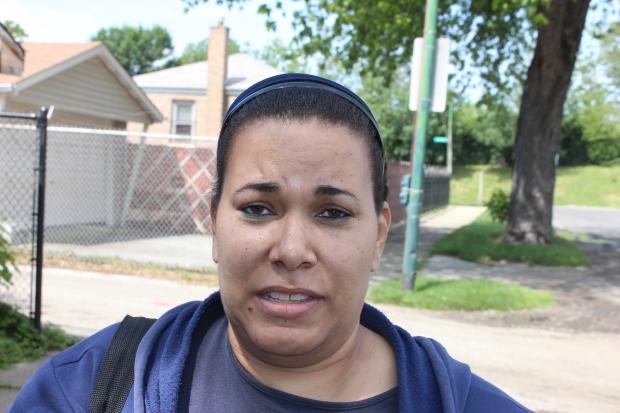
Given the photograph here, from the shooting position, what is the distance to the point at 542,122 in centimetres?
1274

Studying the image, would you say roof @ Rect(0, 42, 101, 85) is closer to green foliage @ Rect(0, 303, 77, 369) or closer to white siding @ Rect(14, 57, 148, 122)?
white siding @ Rect(14, 57, 148, 122)

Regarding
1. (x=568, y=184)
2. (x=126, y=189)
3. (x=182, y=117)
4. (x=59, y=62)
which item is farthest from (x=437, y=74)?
(x=568, y=184)

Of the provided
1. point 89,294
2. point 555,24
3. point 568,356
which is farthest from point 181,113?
point 568,356

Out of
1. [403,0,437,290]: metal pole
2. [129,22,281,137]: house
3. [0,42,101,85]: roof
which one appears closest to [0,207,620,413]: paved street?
[403,0,437,290]: metal pole

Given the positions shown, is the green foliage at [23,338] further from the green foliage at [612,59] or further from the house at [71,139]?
the green foliage at [612,59]

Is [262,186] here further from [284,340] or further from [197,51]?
[197,51]

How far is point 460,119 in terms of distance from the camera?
5206cm

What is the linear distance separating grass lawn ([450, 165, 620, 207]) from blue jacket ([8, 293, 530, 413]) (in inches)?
1558

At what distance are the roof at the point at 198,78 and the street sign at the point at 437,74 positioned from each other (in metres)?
13.3

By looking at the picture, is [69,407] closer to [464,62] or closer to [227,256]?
[227,256]

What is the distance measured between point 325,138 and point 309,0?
10912 millimetres

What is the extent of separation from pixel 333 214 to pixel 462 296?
7.33 metres

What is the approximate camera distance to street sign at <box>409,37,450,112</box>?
26.7ft

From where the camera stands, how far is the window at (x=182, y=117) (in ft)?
75.3
